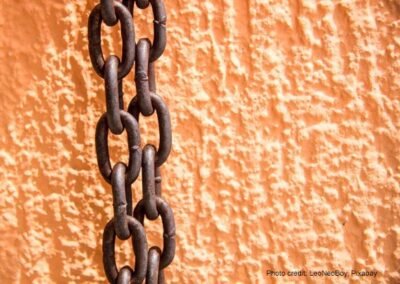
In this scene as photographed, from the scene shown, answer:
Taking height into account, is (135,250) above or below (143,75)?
below

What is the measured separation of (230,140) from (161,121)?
0.16m

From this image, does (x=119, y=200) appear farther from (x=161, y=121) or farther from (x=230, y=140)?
(x=230, y=140)

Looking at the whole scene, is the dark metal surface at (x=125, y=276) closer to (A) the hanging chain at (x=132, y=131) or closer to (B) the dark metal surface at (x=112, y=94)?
(A) the hanging chain at (x=132, y=131)

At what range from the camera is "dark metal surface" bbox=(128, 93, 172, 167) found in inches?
14.5

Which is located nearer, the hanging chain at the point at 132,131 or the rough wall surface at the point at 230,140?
the hanging chain at the point at 132,131

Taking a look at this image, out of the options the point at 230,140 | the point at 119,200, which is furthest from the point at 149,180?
the point at 230,140

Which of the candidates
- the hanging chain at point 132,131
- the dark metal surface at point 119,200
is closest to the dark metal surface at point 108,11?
the hanging chain at point 132,131

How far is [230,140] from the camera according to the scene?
51 cm

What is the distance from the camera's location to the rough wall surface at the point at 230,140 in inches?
19.6

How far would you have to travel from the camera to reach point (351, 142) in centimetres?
51

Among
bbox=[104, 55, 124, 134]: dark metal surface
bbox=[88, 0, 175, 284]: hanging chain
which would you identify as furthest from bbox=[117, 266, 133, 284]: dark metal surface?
bbox=[104, 55, 124, 134]: dark metal surface

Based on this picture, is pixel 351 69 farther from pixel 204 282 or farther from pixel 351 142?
pixel 204 282

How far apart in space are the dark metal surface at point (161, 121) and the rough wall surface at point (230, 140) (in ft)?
0.41

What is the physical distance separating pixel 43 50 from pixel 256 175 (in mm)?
242
